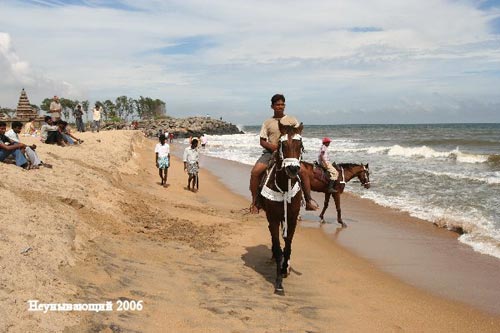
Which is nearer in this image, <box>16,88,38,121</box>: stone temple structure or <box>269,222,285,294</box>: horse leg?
<box>269,222,285,294</box>: horse leg

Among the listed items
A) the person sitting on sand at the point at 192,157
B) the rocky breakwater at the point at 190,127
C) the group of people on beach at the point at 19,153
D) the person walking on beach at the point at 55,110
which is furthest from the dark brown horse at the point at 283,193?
the rocky breakwater at the point at 190,127

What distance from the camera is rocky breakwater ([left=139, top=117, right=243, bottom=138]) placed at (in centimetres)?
8156

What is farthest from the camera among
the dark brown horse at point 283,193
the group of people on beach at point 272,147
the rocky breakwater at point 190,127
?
the rocky breakwater at point 190,127

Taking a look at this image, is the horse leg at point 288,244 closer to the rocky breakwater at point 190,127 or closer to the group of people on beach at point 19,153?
the group of people on beach at point 19,153

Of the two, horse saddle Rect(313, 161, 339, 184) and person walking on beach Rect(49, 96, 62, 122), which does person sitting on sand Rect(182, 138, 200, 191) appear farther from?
person walking on beach Rect(49, 96, 62, 122)

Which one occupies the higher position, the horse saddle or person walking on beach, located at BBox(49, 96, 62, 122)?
person walking on beach, located at BBox(49, 96, 62, 122)

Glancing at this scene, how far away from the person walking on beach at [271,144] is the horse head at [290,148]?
67 cm

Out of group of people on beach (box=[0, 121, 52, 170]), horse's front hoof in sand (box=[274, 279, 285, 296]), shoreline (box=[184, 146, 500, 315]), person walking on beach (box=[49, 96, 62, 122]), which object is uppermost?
person walking on beach (box=[49, 96, 62, 122])

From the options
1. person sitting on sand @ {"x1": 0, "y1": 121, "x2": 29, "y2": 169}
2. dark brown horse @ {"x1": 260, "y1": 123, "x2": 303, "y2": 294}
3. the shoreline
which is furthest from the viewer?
person sitting on sand @ {"x1": 0, "y1": 121, "x2": 29, "y2": 169}

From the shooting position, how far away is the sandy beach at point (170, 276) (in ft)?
13.8

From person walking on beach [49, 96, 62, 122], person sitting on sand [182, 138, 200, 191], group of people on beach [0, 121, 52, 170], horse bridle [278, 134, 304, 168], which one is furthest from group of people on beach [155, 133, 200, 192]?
horse bridle [278, 134, 304, 168]

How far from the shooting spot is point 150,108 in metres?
128

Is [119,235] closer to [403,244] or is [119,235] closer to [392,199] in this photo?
[403,244]

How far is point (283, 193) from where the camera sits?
607cm
